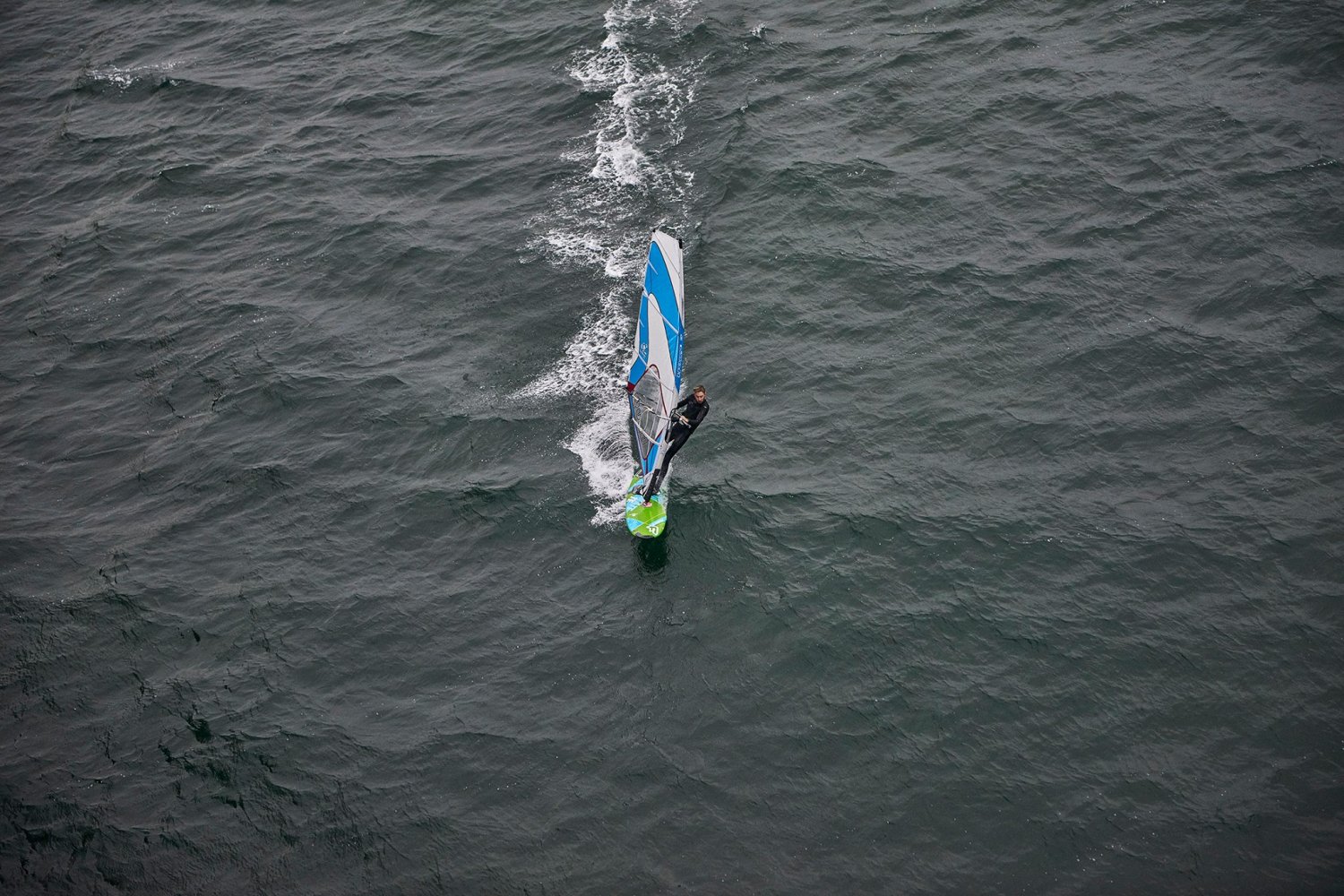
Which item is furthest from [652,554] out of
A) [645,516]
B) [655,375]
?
[655,375]

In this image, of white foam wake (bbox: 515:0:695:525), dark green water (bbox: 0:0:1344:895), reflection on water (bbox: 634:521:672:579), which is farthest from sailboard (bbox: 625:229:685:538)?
white foam wake (bbox: 515:0:695:525)

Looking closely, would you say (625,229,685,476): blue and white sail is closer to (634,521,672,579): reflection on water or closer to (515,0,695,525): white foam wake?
(515,0,695,525): white foam wake

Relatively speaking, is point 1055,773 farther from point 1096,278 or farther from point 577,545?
point 1096,278

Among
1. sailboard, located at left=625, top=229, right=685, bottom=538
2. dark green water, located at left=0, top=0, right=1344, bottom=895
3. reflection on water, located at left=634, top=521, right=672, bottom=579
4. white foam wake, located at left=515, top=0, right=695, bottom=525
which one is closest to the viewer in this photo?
dark green water, located at left=0, top=0, right=1344, bottom=895

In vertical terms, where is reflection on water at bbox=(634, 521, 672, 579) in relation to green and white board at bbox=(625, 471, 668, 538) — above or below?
below

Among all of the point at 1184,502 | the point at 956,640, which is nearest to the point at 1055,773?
the point at 956,640

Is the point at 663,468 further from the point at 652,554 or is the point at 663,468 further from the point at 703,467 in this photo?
the point at 652,554
